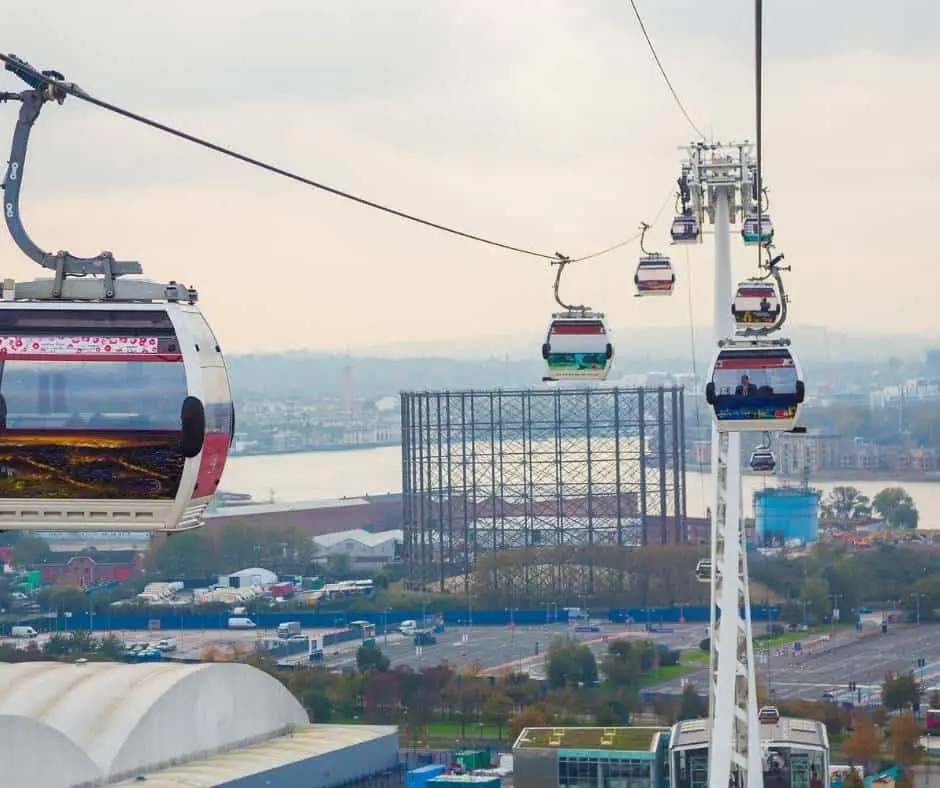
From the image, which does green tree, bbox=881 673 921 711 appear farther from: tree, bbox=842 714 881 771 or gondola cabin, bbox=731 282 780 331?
gondola cabin, bbox=731 282 780 331

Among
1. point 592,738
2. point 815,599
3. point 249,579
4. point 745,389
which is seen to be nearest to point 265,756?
point 592,738

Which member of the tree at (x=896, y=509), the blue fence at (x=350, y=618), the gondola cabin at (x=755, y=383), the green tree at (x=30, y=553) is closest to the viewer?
the gondola cabin at (x=755, y=383)

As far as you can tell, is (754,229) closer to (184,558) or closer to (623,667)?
(623,667)

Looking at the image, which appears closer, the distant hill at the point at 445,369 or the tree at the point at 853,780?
the tree at the point at 853,780

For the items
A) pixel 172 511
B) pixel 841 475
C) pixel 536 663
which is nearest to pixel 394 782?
pixel 536 663

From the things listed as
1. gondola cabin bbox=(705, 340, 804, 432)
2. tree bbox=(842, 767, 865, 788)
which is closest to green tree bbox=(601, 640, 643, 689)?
tree bbox=(842, 767, 865, 788)

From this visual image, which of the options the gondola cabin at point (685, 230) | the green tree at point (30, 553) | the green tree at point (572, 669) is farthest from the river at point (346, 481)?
the gondola cabin at point (685, 230)

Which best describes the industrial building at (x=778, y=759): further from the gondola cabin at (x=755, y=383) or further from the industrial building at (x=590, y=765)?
the gondola cabin at (x=755, y=383)

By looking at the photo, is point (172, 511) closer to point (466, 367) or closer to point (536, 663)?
point (536, 663)
